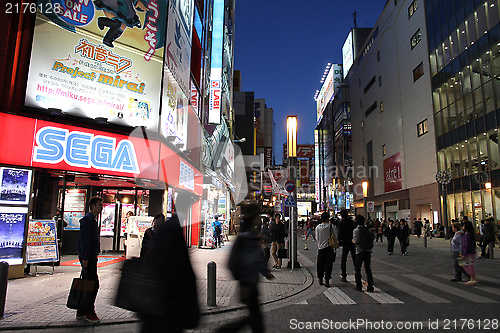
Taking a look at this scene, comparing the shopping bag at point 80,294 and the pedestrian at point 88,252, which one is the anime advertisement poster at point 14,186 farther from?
the shopping bag at point 80,294

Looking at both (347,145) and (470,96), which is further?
(347,145)

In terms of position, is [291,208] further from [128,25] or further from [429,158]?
[429,158]

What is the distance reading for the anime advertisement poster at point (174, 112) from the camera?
555 inches

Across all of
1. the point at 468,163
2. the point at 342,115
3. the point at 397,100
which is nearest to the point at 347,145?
the point at 342,115

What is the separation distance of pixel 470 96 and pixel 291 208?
72.9ft

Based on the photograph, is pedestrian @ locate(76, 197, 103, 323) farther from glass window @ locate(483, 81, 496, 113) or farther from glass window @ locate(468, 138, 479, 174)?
glass window @ locate(468, 138, 479, 174)

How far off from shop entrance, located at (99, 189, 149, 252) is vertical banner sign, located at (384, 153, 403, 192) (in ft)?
111

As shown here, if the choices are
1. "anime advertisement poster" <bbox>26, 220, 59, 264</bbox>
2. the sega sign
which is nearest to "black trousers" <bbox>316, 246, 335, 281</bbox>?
the sega sign

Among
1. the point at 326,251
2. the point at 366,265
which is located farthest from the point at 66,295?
the point at 366,265

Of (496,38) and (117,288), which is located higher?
(496,38)

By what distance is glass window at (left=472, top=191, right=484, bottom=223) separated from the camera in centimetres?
2522

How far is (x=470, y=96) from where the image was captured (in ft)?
87.8

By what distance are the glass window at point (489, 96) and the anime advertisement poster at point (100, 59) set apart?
22.7m

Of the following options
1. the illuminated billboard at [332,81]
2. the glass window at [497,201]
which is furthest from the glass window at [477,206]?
the illuminated billboard at [332,81]
